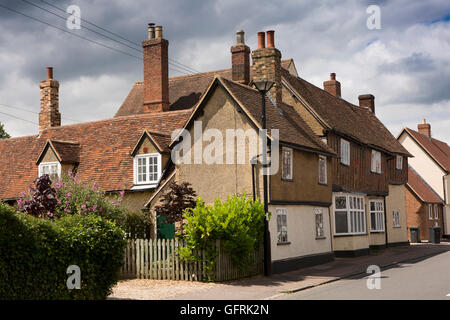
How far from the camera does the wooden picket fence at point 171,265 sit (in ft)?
58.7

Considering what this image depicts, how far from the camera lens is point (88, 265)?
12.1 m

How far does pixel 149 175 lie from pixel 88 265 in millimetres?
14019

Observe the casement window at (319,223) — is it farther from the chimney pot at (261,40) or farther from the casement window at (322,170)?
the chimney pot at (261,40)

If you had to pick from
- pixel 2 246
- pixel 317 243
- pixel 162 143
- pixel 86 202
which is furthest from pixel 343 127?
pixel 2 246

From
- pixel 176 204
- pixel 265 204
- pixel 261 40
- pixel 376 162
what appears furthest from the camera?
pixel 376 162

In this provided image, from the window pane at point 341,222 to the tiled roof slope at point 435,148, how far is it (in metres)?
24.1

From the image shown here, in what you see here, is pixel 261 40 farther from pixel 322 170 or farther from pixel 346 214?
pixel 346 214

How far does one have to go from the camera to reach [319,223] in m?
25.2

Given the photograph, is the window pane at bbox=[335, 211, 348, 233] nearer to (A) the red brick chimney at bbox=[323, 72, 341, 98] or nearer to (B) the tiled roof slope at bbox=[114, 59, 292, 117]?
(A) the red brick chimney at bbox=[323, 72, 341, 98]

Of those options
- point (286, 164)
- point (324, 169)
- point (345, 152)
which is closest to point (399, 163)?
point (345, 152)

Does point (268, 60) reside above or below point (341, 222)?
above

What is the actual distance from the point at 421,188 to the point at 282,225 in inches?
1142

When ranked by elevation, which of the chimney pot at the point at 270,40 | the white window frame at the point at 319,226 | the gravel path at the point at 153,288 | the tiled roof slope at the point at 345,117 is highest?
Answer: the chimney pot at the point at 270,40

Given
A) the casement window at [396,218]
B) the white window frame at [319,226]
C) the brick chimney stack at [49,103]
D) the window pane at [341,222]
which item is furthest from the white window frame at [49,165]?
the casement window at [396,218]
